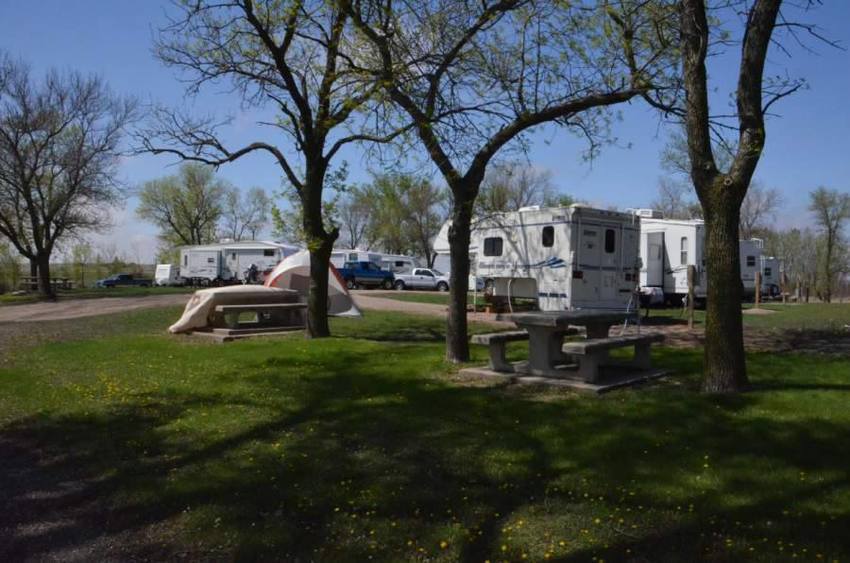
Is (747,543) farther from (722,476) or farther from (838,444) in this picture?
(838,444)

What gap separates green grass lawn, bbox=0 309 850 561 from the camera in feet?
13.5

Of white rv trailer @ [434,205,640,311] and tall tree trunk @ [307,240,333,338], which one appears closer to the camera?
tall tree trunk @ [307,240,333,338]

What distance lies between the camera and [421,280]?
43.3 m

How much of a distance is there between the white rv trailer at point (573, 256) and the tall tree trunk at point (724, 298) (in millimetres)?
8968

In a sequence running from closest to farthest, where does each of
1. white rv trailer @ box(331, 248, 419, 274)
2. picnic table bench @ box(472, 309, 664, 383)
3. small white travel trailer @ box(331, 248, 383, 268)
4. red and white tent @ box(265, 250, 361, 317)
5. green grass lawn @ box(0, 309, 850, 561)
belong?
green grass lawn @ box(0, 309, 850, 561) < picnic table bench @ box(472, 309, 664, 383) < red and white tent @ box(265, 250, 361, 317) < small white travel trailer @ box(331, 248, 383, 268) < white rv trailer @ box(331, 248, 419, 274)

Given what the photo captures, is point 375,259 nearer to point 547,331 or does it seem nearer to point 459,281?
point 459,281

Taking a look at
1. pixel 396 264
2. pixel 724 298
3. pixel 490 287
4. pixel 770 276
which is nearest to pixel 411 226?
pixel 396 264

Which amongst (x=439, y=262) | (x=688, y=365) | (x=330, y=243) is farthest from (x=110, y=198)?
(x=688, y=365)

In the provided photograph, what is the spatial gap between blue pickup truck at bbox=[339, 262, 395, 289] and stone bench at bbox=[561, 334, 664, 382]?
1302 inches

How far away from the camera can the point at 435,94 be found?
9945 millimetres

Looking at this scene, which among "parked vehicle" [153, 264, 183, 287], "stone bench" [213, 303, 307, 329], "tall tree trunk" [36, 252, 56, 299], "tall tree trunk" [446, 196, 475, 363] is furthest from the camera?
"parked vehicle" [153, 264, 183, 287]

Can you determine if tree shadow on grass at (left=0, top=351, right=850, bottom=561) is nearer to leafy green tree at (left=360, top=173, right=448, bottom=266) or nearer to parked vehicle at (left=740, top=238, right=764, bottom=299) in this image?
parked vehicle at (left=740, top=238, right=764, bottom=299)

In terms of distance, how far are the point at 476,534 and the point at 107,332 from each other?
12.7m

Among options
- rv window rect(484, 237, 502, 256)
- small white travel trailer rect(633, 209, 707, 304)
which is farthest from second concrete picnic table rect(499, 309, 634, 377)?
small white travel trailer rect(633, 209, 707, 304)
